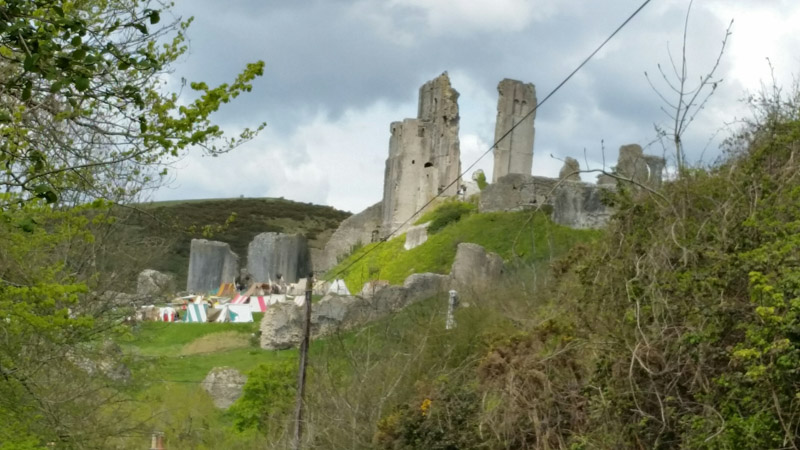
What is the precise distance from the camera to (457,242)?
46469mm

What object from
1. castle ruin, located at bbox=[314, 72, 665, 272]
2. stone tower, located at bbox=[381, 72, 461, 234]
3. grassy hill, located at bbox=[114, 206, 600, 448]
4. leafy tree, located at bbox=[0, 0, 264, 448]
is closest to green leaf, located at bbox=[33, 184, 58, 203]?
leafy tree, located at bbox=[0, 0, 264, 448]

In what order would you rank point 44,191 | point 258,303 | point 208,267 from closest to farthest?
point 44,191 → point 258,303 → point 208,267

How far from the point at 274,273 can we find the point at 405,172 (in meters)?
8.11

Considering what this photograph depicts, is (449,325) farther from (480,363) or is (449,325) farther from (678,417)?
(678,417)

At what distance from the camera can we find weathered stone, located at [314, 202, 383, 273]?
205 feet

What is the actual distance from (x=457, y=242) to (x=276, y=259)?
17.0 metres

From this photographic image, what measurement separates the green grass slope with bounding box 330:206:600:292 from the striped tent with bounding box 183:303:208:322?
5.93 metres

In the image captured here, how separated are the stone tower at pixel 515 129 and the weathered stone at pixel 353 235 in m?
8.33

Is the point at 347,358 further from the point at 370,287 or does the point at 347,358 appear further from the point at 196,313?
the point at 196,313

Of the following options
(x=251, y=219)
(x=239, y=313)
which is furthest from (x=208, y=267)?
(x=251, y=219)

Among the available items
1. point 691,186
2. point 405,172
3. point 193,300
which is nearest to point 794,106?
point 691,186

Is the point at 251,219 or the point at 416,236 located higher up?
the point at 251,219

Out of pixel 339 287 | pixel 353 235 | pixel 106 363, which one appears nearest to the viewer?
pixel 106 363

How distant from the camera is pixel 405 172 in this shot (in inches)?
2389
